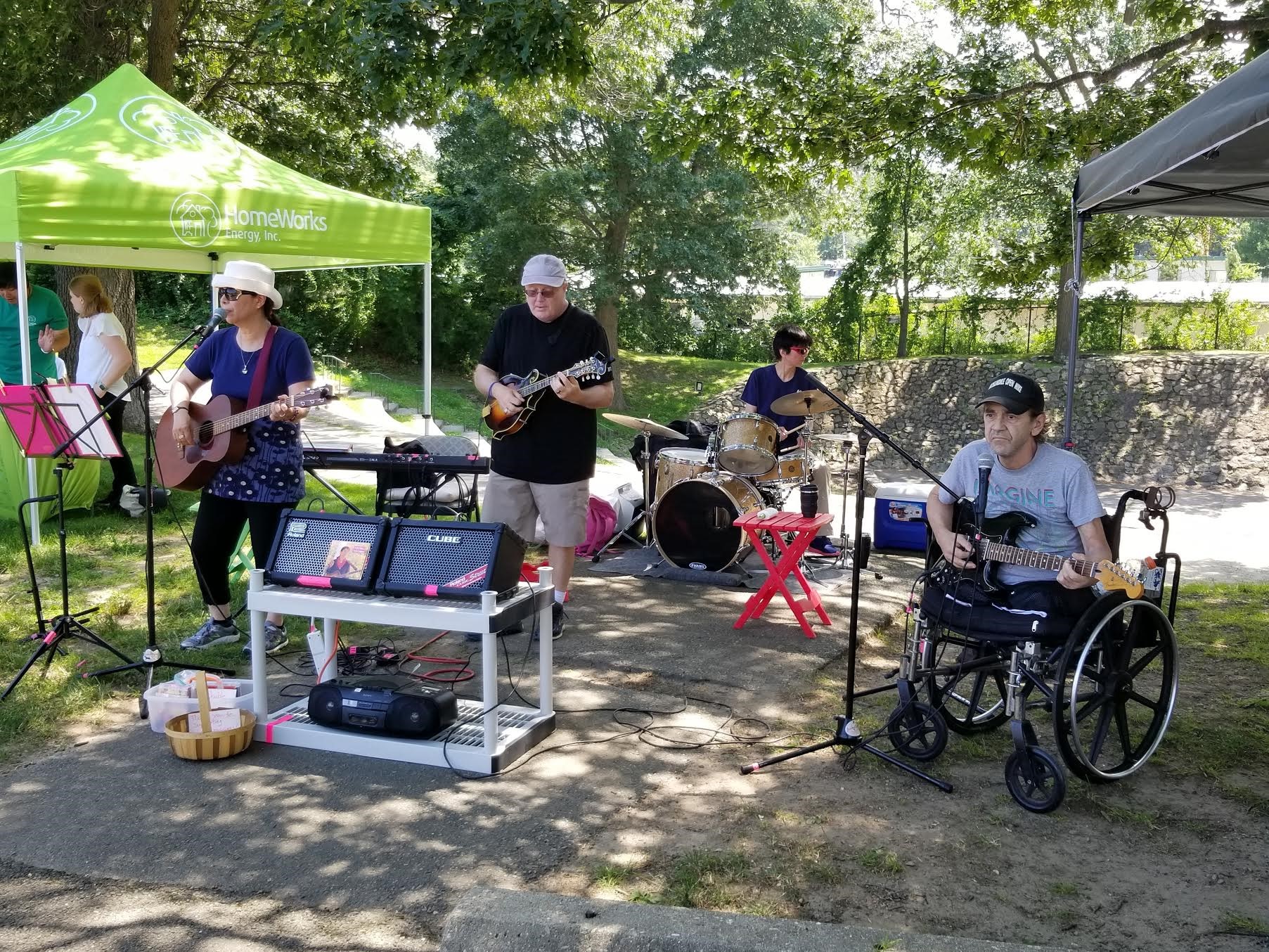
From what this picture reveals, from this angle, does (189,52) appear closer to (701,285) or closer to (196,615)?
(196,615)

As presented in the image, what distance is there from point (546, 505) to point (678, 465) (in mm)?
2386

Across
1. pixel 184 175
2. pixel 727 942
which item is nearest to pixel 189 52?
pixel 184 175

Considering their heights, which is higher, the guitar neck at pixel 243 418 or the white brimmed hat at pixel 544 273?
the white brimmed hat at pixel 544 273

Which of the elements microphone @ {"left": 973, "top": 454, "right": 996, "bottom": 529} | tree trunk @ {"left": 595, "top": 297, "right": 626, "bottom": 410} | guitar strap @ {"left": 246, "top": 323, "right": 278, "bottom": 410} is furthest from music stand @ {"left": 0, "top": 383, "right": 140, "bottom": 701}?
tree trunk @ {"left": 595, "top": 297, "right": 626, "bottom": 410}

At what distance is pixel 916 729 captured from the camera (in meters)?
4.11

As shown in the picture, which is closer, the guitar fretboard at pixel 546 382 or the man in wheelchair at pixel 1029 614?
the man in wheelchair at pixel 1029 614

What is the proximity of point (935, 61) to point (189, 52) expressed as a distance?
869 centimetres

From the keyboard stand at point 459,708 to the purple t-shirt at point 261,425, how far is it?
0.89 m

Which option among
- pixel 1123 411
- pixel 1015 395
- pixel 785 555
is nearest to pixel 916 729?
pixel 1015 395

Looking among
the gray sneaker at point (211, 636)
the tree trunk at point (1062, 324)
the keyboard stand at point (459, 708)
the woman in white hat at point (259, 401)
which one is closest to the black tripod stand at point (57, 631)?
the gray sneaker at point (211, 636)

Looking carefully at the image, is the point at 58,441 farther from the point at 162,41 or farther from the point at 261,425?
the point at 162,41

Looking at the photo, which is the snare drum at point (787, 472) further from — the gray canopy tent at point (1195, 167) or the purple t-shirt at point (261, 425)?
the purple t-shirt at point (261, 425)

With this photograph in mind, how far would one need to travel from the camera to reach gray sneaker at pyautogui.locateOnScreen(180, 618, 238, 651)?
533cm

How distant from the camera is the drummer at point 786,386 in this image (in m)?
7.62
